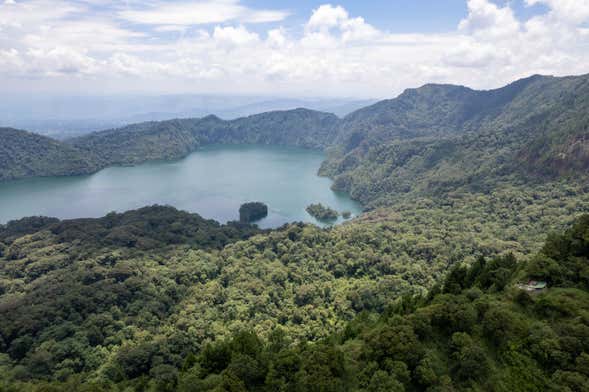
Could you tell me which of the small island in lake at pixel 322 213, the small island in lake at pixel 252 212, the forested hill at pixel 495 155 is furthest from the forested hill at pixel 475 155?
the small island in lake at pixel 252 212

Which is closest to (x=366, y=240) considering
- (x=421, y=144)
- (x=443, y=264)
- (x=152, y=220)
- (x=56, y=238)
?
(x=443, y=264)

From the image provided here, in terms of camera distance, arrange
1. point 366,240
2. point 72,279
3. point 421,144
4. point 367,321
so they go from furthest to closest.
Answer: point 421,144 → point 366,240 → point 72,279 → point 367,321

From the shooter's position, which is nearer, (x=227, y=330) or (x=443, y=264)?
(x=227, y=330)

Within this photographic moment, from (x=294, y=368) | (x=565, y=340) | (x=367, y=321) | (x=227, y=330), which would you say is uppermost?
(x=565, y=340)

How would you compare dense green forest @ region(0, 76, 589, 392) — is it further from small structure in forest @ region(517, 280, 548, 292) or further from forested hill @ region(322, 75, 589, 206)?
forested hill @ region(322, 75, 589, 206)

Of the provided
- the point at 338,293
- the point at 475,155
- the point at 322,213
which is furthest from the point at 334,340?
the point at 475,155

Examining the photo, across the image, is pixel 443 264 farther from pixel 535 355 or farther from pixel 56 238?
pixel 56 238

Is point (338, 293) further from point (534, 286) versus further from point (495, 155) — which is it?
point (495, 155)
